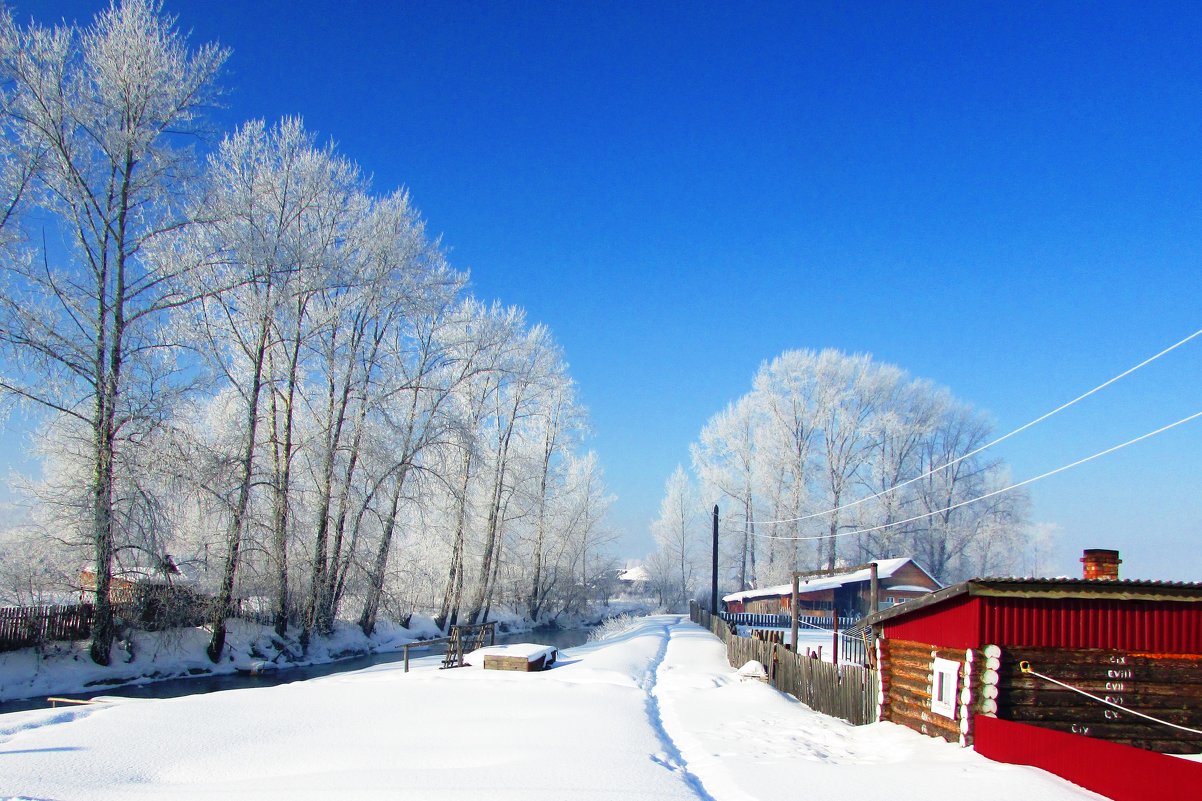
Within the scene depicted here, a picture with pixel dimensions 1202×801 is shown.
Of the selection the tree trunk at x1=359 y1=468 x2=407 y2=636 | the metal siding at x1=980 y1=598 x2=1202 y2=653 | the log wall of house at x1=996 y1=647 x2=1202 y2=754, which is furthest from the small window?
the tree trunk at x1=359 y1=468 x2=407 y2=636

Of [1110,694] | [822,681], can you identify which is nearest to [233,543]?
[822,681]

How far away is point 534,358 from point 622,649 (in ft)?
67.1

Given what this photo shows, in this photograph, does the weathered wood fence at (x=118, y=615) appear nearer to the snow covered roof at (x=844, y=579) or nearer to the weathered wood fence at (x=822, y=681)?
the weathered wood fence at (x=822, y=681)

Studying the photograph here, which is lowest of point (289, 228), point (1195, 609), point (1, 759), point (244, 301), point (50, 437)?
point (1, 759)

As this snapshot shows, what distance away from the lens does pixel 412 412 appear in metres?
31.8

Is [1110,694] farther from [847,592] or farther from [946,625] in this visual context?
[847,592]

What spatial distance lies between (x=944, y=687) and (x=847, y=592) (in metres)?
36.9

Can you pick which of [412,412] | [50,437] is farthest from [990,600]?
[50,437]

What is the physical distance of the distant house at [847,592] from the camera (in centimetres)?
4253

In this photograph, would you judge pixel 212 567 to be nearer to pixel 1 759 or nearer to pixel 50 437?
pixel 50 437

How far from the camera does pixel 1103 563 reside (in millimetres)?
13750

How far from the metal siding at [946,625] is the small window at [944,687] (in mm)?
320

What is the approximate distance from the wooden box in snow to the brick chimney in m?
13.7

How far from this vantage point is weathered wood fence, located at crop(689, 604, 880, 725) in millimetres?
15992
